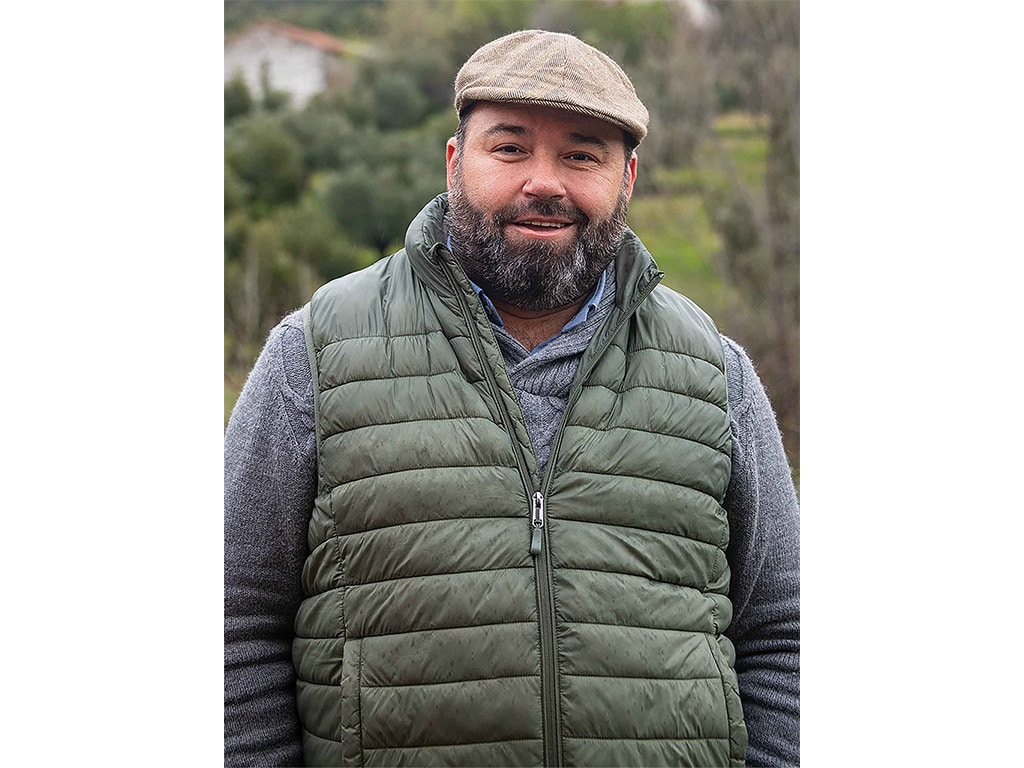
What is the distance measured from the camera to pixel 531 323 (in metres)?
2.48

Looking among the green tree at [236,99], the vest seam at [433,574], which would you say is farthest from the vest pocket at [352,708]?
the green tree at [236,99]

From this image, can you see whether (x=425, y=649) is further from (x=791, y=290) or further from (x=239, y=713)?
(x=791, y=290)

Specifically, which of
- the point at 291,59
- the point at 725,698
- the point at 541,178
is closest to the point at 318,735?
the point at 725,698

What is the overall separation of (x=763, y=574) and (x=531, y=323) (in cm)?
80

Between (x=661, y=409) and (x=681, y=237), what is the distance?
0.97 m

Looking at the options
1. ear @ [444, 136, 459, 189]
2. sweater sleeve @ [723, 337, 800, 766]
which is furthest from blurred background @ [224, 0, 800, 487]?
sweater sleeve @ [723, 337, 800, 766]

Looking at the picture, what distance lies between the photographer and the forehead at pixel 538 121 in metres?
2.34

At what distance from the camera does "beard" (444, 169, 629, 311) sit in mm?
2387

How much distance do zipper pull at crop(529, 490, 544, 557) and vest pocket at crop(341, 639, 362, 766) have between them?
406 millimetres

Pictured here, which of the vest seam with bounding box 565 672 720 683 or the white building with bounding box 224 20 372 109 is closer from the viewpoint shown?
the vest seam with bounding box 565 672 720 683

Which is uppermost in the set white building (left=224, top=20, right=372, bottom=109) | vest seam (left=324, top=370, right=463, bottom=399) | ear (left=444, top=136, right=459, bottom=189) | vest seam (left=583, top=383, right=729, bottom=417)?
white building (left=224, top=20, right=372, bottom=109)

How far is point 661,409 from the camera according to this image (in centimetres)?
239

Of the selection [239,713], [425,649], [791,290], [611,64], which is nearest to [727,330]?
[791,290]

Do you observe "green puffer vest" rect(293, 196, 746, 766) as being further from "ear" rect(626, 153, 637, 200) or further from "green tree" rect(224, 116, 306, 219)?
"green tree" rect(224, 116, 306, 219)
